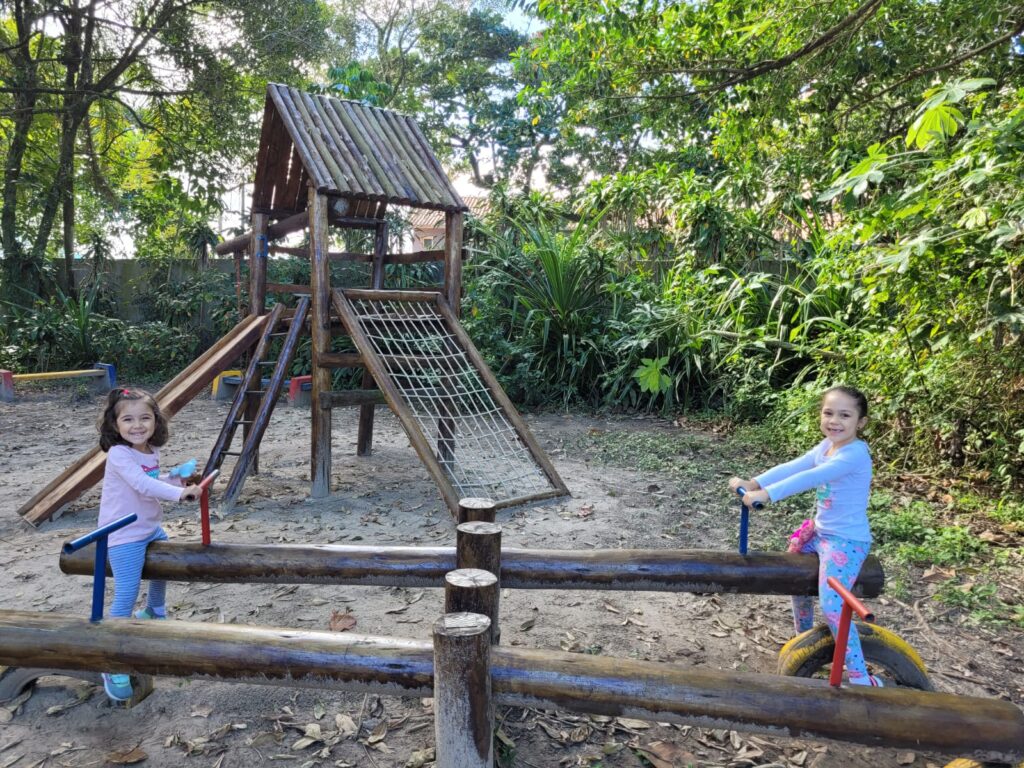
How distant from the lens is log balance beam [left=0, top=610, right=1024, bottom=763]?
170 centimetres

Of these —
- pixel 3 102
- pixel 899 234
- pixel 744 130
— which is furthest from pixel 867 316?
pixel 3 102

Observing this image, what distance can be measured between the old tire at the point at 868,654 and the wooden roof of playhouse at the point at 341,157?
147 inches

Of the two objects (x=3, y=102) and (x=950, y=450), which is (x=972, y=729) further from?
(x=3, y=102)

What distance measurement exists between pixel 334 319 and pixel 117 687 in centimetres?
318

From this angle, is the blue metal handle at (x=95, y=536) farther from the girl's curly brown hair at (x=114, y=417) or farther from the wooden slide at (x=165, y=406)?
the wooden slide at (x=165, y=406)

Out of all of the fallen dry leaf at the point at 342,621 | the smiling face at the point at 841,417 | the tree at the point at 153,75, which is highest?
the tree at the point at 153,75

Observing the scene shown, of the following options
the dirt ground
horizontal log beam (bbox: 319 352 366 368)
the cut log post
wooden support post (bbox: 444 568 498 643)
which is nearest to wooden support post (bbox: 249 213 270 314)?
horizontal log beam (bbox: 319 352 366 368)

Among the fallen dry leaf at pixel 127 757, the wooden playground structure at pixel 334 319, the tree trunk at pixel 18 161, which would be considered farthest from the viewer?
the tree trunk at pixel 18 161

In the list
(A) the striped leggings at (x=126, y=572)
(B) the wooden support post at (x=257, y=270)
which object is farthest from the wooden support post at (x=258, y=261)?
(A) the striped leggings at (x=126, y=572)

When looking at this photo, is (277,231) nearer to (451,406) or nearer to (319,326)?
(319,326)

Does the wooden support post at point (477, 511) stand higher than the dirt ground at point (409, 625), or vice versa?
the wooden support post at point (477, 511)

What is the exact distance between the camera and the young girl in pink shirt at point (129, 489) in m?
2.49

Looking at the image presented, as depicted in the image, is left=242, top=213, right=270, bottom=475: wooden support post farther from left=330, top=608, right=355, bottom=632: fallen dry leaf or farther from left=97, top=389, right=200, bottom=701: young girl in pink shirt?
left=97, top=389, right=200, bottom=701: young girl in pink shirt

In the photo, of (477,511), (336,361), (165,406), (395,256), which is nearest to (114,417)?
(477,511)
